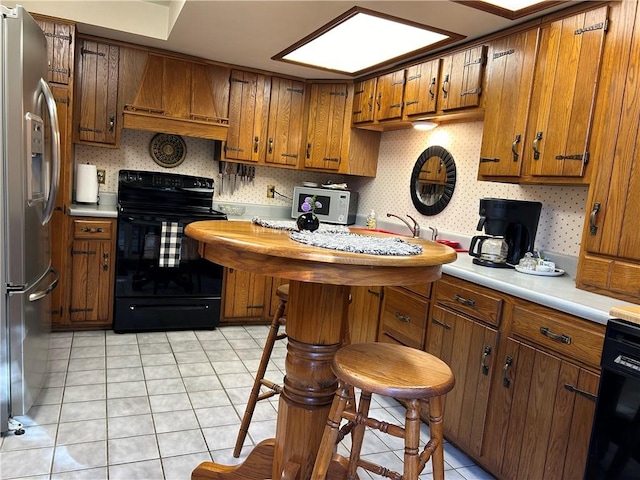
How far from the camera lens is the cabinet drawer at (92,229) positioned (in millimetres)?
3273

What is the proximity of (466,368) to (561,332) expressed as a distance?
57cm

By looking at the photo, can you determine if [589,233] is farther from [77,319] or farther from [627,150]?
[77,319]

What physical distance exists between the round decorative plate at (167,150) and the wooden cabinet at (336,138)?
113 cm

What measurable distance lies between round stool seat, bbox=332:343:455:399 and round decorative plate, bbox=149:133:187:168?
3.09 meters

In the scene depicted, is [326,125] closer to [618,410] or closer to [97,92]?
[97,92]

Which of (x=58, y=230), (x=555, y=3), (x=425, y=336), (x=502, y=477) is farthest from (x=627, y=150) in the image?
(x=58, y=230)

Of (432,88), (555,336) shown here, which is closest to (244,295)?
(432,88)

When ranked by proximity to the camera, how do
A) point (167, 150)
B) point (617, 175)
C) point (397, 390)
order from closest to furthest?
point (397, 390), point (617, 175), point (167, 150)

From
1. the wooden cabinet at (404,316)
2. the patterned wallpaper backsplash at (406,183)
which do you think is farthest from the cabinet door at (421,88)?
the wooden cabinet at (404,316)

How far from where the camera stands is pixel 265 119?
13.3 ft

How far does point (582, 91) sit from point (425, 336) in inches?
56.8

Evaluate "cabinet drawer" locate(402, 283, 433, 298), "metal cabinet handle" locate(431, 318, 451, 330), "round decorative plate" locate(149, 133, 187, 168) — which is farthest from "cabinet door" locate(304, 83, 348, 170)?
"metal cabinet handle" locate(431, 318, 451, 330)

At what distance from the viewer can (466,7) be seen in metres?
2.26

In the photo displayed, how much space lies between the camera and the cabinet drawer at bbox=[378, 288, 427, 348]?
8.38 ft
